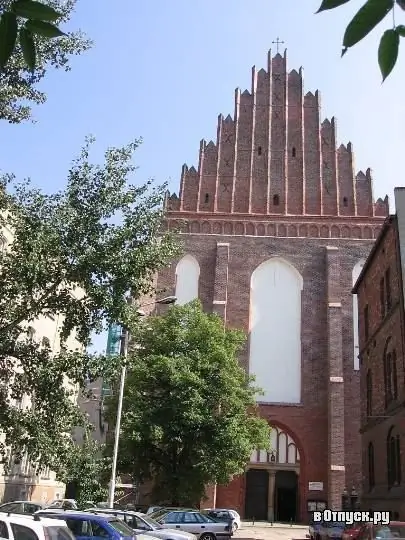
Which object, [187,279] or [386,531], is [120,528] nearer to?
[386,531]

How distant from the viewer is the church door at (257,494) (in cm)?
3209

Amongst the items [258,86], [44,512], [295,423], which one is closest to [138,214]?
[44,512]

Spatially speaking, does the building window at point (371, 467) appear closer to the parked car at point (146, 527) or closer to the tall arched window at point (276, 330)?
the tall arched window at point (276, 330)

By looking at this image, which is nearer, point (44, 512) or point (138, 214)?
point (44, 512)

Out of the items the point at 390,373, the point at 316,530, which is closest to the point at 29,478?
the point at 316,530

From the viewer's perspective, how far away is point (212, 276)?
35906mm

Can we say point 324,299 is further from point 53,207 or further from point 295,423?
point 53,207

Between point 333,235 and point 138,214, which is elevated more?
point 333,235

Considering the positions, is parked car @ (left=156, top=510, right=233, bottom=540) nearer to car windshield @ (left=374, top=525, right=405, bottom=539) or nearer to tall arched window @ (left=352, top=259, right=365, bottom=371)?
car windshield @ (left=374, top=525, right=405, bottom=539)

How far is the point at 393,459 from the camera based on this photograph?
20.5 meters

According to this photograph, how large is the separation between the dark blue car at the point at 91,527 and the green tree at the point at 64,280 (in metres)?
2.16

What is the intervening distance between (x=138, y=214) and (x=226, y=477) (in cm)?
1519

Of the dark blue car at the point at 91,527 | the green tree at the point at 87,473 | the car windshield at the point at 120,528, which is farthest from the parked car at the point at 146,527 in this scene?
the dark blue car at the point at 91,527

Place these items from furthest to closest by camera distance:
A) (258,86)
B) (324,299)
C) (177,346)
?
(258,86)
(324,299)
(177,346)
